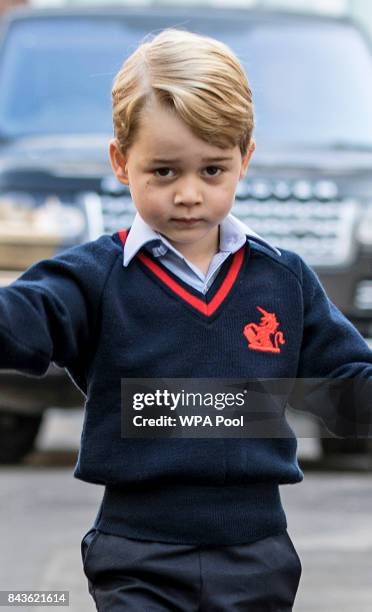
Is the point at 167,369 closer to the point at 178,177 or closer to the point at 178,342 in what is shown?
the point at 178,342

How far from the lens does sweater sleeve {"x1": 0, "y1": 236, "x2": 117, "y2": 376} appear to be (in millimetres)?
2711

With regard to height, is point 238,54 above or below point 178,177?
below

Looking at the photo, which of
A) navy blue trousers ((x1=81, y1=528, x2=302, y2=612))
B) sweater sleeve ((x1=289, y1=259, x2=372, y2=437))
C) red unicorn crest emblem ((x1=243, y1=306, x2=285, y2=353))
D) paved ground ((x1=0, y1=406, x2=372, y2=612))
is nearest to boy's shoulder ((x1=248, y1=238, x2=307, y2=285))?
sweater sleeve ((x1=289, y1=259, x2=372, y2=437))

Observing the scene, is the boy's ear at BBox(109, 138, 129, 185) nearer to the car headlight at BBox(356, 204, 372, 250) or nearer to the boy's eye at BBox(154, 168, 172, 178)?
the boy's eye at BBox(154, 168, 172, 178)

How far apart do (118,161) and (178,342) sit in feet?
1.14

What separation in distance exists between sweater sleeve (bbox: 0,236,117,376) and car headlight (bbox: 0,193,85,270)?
193 inches

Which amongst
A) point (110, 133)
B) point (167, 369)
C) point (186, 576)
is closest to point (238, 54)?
point (110, 133)

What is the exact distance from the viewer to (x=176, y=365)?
2951 mm

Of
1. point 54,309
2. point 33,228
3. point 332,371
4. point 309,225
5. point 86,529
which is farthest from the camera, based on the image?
point 309,225

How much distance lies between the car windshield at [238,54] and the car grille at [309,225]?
0.53m

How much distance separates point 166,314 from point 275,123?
19.2 ft

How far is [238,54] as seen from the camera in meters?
8.64

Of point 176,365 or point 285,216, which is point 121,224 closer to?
point 285,216

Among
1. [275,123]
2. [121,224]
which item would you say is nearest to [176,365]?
[121,224]
